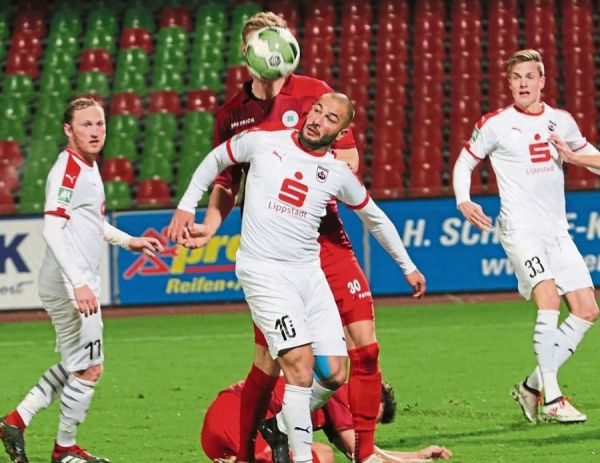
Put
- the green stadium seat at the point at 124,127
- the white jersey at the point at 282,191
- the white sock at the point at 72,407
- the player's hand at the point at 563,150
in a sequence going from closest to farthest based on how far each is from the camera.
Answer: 1. the white jersey at the point at 282,191
2. the white sock at the point at 72,407
3. the player's hand at the point at 563,150
4. the green stadium seat at the point at 124,127

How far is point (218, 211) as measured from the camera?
6207 mm

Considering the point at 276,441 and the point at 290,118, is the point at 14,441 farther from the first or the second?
the point at 290,118

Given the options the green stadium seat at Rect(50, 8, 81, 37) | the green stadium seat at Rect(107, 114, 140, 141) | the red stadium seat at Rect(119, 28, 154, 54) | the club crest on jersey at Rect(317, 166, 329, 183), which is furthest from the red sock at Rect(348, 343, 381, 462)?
the green stadium seat at Rect(50, 8, 81, 37)

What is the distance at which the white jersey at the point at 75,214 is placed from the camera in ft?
20.5

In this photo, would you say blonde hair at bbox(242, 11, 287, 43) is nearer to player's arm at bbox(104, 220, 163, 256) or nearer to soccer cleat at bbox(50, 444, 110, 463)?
player's arm at bbox(104, 220, 163, 256)

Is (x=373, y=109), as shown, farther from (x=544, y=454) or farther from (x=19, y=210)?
(x=544, y=454)

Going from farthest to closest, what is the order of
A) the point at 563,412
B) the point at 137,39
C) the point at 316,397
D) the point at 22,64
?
1. the point at 137,39
2. the point at 22,64
3. the point at 563,412
4. the point at 316,397

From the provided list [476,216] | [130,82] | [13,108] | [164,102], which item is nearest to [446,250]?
[164,102]

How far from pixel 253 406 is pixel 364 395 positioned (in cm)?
52

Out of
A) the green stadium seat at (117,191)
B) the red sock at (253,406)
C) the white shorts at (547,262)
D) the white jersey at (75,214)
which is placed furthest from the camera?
the green stadium seat at (117,191)

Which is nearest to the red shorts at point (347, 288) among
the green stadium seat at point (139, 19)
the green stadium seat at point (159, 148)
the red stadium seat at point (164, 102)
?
the green stadium seat at point (159, 148)

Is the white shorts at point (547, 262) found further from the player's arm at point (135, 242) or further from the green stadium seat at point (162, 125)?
the green stadium seat at point (162, 125)

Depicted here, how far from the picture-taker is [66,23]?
20.6 metres

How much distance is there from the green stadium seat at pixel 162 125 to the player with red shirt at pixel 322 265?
12.1m
